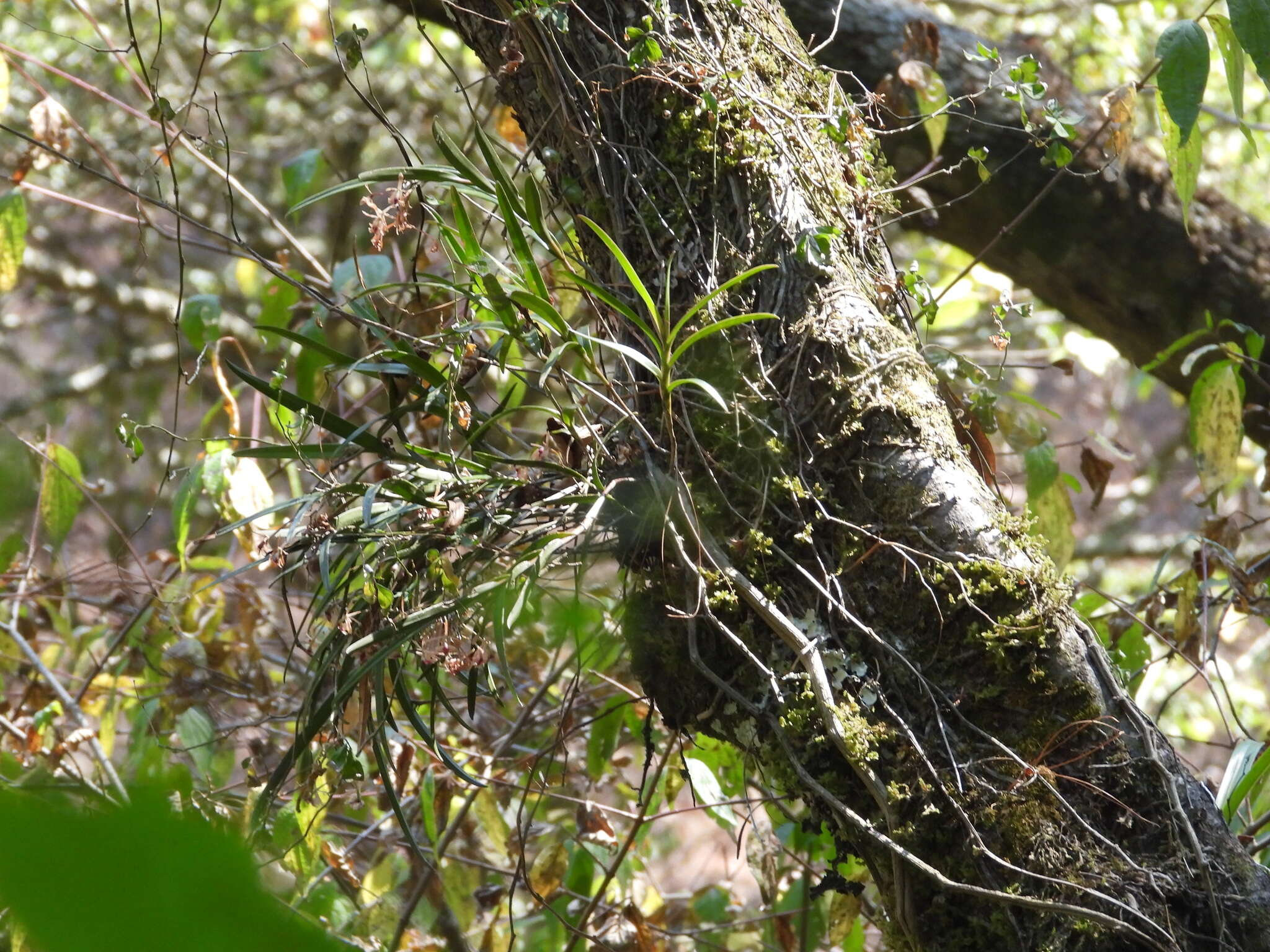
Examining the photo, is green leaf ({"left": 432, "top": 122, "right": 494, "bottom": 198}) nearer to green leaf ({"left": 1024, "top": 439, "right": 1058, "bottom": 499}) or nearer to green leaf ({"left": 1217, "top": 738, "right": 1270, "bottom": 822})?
green leaf ({"left": 1024, "top": 439, "right": 1058, "bottom": 499})

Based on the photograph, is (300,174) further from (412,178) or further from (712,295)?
(712,295)

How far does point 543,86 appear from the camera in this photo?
1.14 meters

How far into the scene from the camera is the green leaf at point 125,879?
0.62 feet

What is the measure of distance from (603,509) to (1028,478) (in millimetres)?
774

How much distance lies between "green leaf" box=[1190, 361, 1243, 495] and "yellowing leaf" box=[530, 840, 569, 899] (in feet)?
3.88

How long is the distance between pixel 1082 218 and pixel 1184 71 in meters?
0.95

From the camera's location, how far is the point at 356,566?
3.56 feet

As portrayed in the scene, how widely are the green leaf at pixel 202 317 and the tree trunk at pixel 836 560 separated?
2.58 ft

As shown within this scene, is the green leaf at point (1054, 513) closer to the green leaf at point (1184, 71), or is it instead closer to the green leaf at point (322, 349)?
the green leaf at point (1184, 71)

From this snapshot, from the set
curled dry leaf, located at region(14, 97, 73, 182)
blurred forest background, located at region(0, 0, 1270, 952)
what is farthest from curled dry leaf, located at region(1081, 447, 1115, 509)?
curled dry leaf, located at region(14, 97, 73, 182)

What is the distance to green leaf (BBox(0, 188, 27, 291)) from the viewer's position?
170 centimetres

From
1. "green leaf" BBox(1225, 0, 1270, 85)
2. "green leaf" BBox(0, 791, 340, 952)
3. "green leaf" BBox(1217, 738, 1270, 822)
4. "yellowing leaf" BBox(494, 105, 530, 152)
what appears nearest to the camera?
"green leaf" BBox(0, 791, 340, 952)

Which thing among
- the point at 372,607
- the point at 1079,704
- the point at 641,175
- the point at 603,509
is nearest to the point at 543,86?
the point at 641,175

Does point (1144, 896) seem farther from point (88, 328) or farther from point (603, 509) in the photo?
point (88, 328)
